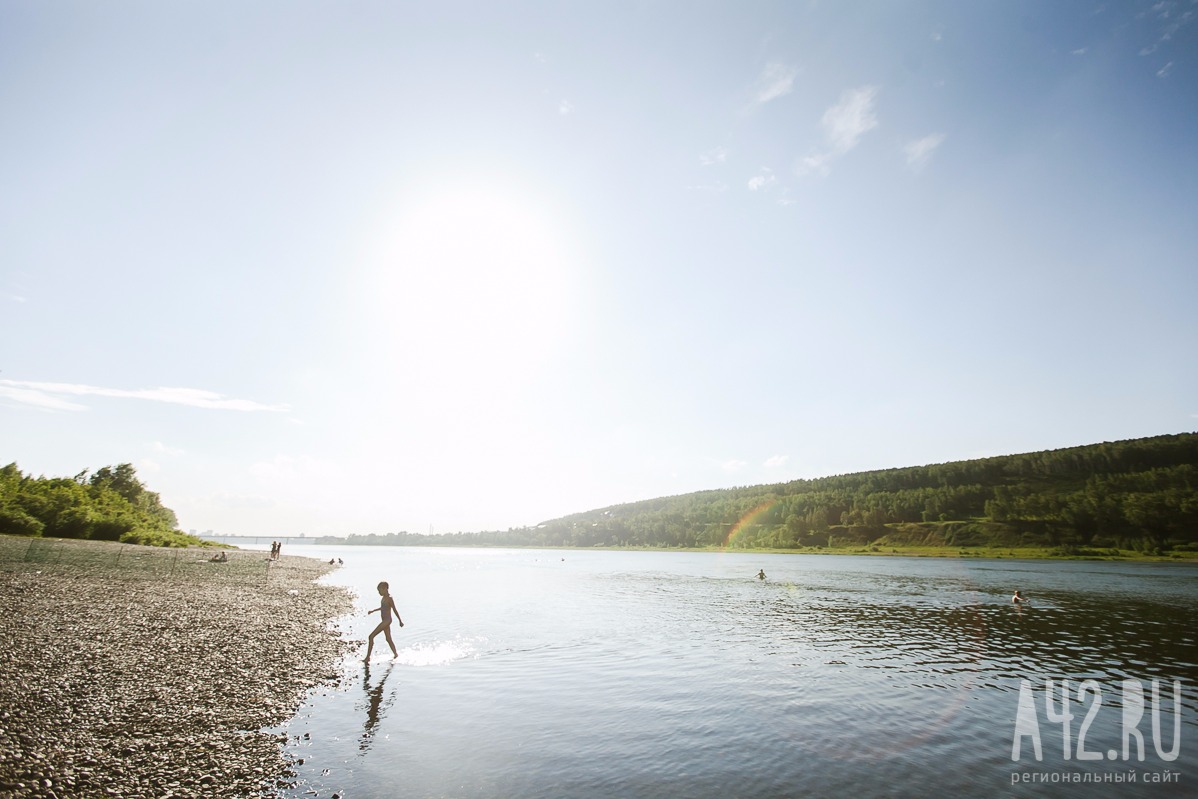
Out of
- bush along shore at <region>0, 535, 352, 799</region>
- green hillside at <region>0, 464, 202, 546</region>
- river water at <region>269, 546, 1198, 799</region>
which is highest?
green hillside at <region>0, 464, 202, 546</region>

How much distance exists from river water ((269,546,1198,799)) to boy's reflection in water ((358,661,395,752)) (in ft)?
0.42

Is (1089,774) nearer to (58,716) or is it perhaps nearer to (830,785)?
(830,785)

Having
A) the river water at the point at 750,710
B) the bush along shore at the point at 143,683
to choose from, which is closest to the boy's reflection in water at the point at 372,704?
the river water at the point at 750,710

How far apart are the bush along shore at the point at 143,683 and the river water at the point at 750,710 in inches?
70.1

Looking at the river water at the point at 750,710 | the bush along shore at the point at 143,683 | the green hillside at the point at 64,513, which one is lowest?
the river water at the point at 750,710

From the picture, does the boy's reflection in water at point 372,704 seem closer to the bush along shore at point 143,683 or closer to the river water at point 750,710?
the river water at point 750,710

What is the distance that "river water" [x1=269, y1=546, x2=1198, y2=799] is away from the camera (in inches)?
543

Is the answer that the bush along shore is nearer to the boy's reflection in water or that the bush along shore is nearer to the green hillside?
the boy's reflection in water

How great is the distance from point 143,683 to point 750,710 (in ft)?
71.3

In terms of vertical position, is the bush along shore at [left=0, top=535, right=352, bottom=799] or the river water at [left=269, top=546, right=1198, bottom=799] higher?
the bush along shore at [left=0, top=535, right=352, bottom=799]

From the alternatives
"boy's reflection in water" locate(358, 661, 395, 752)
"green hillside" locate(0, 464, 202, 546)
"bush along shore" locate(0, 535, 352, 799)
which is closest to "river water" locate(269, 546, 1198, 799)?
"boy's reflection in water" locate(358, 661, 395, 752)

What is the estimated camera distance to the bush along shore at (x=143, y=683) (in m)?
11.5

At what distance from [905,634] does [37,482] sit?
108314 millimetres

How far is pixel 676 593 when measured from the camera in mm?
67625
